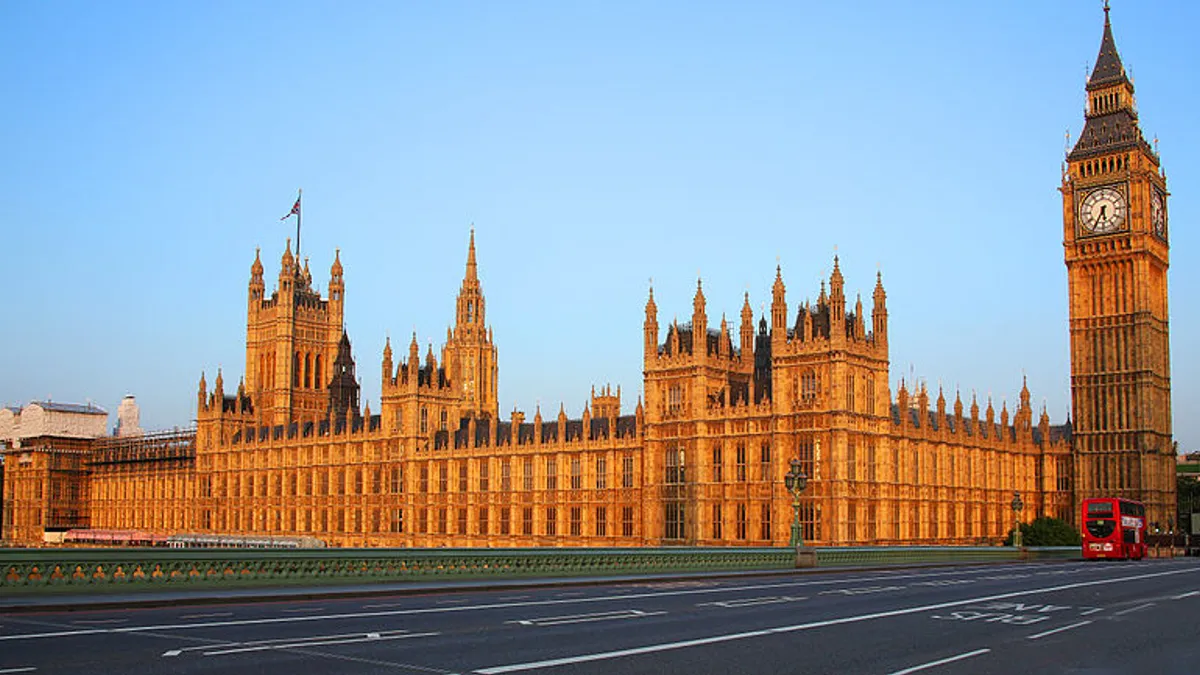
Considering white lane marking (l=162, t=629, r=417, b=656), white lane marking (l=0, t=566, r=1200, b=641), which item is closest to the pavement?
white lane marking (l=0, t=566, r=1200, b=641)

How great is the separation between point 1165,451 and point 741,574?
65.8 meters

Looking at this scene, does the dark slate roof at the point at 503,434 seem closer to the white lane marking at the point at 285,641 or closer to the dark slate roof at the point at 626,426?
the dark slate roof at the point at 626,426

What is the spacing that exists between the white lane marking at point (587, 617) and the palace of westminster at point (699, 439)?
4671cm

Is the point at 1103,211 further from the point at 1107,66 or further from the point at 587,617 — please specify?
the point at 587,617

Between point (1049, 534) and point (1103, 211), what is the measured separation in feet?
94.5

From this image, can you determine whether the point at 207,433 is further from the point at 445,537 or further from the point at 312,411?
the point at 445,537

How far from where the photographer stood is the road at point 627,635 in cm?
1820

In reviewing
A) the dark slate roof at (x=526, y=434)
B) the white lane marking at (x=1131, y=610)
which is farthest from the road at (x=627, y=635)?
the dark slate roof at (x=526, y=434)

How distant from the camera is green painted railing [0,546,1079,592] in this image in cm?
2883

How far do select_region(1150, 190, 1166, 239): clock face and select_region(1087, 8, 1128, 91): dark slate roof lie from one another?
32.9ft

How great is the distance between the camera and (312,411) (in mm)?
138875

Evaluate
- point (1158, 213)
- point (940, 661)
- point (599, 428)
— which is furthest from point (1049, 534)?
point (940, 661)

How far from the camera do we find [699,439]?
78.9 m

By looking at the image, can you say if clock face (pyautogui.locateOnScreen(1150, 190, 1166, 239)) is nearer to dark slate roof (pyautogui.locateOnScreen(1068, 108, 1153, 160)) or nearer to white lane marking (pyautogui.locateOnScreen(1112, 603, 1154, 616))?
dark slate roof (pyautogui.locateOnScreen(1068, 108, 1153, 160))
